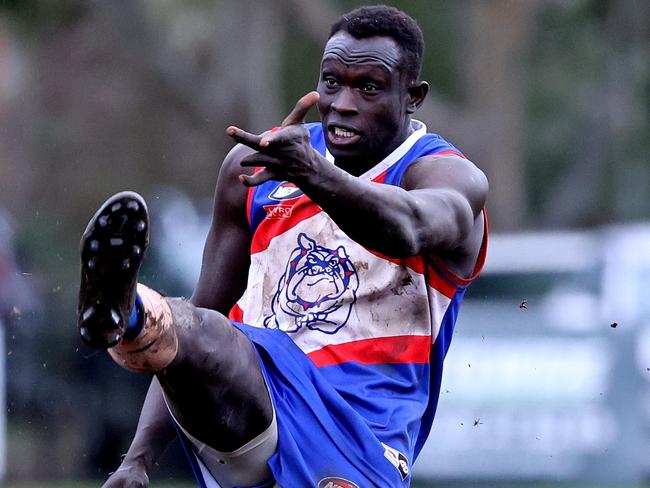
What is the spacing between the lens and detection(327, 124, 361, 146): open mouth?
5285 millimetres

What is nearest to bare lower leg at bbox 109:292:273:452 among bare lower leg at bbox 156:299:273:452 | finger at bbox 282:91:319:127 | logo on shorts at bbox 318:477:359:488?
bare lower leg at bbox 156:299:273:452

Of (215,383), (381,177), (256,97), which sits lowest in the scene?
(215,383)

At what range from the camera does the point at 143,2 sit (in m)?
24.3

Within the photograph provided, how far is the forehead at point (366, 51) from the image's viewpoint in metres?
5.27

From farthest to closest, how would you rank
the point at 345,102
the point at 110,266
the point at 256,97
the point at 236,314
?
the point at 256,97
the point at 236,314
the point at 345,102
the point at 110,266

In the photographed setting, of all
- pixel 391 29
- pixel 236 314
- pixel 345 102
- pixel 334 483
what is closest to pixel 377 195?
pixel 345 102

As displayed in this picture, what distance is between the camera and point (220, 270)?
584 centimetres

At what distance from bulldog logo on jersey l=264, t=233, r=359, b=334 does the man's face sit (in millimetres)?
343

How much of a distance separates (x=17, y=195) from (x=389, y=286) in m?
23.5

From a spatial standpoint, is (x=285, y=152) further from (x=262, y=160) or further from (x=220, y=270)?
(x=220, y=270)

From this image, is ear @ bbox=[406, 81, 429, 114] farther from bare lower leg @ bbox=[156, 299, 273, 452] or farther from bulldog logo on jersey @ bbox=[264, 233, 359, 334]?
bare lower leg @ bbox=[156, 299, 273, 452]

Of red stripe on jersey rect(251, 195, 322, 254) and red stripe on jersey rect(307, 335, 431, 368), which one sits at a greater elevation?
red stripe on jersey rect(251, 195, 322, 254)

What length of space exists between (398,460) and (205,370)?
34.7 inches

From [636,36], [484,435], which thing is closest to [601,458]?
[484,435]
